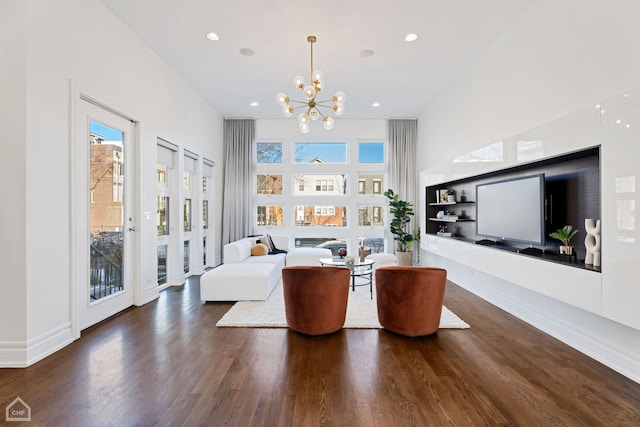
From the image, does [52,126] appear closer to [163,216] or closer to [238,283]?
[163,216]

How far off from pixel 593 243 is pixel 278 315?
119 inches

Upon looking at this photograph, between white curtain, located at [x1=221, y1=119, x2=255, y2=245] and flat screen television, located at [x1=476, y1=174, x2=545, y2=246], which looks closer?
flat screen television, located at [x1=476, y1=174, x2=545, y2=246]

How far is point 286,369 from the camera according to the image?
2416mm

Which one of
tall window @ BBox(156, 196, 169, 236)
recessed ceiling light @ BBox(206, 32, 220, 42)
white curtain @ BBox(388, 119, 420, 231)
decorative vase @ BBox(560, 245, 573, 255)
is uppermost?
recessed ceiling light @ BBox(206, 32, 220, 42)

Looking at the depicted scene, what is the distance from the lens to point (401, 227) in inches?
279

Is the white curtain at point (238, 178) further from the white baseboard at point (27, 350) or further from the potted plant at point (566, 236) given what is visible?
the potted plant at point (566, 236)

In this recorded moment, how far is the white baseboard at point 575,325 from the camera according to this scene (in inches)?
92.9

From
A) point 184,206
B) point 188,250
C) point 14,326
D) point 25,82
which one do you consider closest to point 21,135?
point 25,82

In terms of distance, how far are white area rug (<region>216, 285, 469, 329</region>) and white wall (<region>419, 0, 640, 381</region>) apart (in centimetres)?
91

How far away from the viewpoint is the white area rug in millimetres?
3326

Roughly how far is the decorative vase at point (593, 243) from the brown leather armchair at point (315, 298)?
203 cm

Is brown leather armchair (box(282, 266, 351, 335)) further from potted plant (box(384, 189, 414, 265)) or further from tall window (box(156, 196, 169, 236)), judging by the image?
potted plant (box(384, 189, 414, 265))

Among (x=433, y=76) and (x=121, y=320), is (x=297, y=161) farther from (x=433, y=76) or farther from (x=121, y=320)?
(x=121, y=320)

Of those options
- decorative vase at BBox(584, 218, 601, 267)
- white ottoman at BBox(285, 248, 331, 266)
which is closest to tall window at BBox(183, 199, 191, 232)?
white ottoman at BBox(285, 248, 331, 266)
